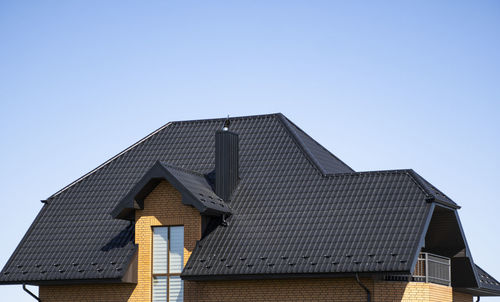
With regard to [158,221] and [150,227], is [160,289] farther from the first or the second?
[158,221]

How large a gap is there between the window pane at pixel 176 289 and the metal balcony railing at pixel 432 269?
24.2ft

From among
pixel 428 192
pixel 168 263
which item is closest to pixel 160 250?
pixel 168 263

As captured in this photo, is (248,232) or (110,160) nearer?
(248,232)

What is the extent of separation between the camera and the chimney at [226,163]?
102ft

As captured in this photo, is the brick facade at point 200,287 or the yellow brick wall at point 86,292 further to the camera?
the yellow brick wall at point 86,292

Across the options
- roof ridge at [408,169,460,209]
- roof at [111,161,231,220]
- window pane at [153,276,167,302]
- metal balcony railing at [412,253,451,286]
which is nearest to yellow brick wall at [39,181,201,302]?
window pane at [153,276,167,302]

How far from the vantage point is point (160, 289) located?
99.5ft

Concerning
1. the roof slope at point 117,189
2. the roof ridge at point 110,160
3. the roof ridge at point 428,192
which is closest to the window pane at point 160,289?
the roof slope at point 117,189

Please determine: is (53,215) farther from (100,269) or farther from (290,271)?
(290,271)

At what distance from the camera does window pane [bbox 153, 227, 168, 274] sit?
99.9 ft

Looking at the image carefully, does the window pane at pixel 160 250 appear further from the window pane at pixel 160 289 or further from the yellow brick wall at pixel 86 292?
the yellow brick wall at pixel 86 292

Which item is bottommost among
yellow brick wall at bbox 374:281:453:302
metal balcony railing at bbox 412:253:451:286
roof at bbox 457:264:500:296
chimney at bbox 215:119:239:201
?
yellow brick wall at bbox 374:281:453:302

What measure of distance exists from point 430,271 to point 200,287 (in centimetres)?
729

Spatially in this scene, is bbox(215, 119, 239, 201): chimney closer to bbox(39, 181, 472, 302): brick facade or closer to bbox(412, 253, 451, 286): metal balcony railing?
bbox(39, 181, 472, 302): brick facade
